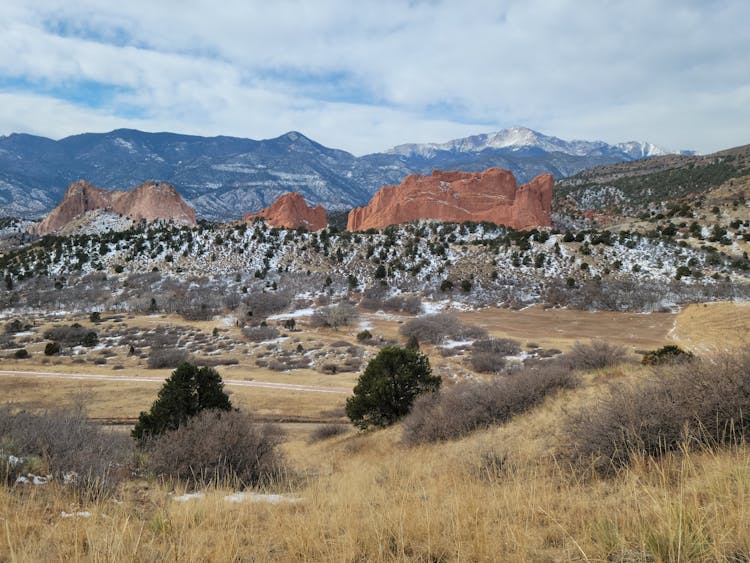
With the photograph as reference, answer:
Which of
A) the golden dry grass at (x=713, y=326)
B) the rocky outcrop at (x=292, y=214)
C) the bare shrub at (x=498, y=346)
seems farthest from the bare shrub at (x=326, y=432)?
the rocky outcrop at (x=292, y=214)

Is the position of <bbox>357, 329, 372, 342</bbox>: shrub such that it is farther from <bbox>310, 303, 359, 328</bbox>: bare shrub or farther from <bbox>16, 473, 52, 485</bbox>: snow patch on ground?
<bbox>16, 473, 52, 485</bbox>: snow patch on ground

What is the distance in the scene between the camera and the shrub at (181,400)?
11898 millimetres

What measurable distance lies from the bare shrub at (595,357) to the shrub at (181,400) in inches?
440

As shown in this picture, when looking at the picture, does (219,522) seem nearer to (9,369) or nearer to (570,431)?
(570,431)

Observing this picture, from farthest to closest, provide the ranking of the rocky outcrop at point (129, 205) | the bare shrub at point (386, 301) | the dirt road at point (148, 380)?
the rocky outcrop at point (129, 205) → the bare shrub at point (386, 301) → the dirt road at point (148, 380)

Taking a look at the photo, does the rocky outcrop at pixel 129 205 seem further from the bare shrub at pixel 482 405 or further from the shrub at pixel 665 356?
the shrub at pixel 665 356

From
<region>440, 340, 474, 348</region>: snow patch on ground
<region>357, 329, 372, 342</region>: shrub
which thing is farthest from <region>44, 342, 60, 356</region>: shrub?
<region>440, 340, 474, 348</region>: snow patch on ground

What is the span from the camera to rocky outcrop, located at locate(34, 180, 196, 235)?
91.9m

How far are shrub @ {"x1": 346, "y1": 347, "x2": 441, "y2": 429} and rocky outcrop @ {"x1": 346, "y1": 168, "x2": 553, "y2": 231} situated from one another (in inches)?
2470

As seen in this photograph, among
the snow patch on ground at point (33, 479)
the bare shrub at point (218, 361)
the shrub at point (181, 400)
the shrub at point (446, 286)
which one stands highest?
the shrub at point (446, 286)

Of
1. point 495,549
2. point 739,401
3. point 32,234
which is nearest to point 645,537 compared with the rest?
point 495,549

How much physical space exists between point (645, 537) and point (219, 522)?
128 inches

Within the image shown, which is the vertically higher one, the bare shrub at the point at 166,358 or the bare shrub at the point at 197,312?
the bare shrub at the point at 197,312

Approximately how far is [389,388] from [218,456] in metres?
7.33
